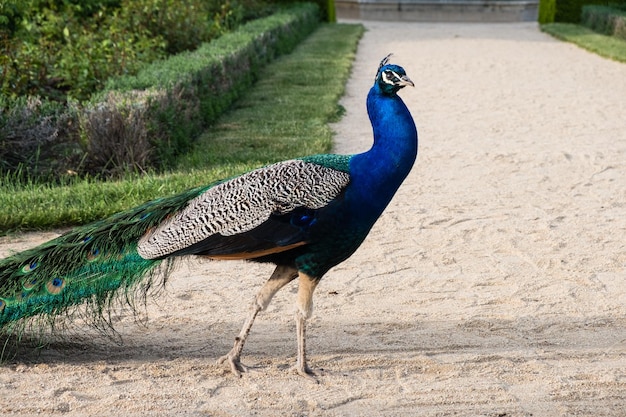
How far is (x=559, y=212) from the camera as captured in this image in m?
7.28

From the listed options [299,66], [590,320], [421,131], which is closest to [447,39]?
[299,66]

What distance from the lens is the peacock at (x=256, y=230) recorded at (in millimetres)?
4074

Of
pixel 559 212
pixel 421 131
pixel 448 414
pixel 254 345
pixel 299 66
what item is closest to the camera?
pixel 448 414

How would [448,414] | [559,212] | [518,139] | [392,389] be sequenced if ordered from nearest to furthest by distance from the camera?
[448,414] → [392,389] → [559,212] → [518,139]

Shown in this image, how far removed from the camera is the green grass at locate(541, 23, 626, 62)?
59.1 ft

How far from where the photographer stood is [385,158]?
410 centimetres

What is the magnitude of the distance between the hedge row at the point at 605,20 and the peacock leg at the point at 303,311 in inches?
715

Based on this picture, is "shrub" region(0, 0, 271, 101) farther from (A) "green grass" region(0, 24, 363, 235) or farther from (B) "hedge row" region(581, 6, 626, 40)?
(B) "hedge row" region(581, 6, 626, 40)

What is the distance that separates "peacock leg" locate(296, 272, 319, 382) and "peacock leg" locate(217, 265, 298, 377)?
0.10 meters

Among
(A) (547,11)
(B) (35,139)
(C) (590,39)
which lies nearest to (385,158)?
(B) (35,139)

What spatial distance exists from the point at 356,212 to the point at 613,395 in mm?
1408

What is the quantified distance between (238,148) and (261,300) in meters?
5.34

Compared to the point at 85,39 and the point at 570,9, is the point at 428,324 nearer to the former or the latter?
the point at 85,39

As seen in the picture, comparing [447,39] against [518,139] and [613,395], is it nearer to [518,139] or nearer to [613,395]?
[518,139]
